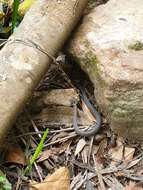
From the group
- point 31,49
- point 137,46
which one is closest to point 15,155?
point 31,49

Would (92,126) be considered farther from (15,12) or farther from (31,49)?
(15,12)

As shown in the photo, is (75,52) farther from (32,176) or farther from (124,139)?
(32,176)

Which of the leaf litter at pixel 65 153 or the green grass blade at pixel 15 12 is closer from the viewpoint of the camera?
the leaf litter at pixel 65 153

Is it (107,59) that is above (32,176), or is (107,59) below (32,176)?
above

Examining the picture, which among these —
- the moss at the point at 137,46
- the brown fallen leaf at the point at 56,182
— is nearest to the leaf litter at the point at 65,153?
the brown fallen leaf at the point at 56,182

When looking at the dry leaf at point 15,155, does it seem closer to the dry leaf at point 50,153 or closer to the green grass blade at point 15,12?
the dry leaf at point 50,153

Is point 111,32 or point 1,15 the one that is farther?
point 1,15

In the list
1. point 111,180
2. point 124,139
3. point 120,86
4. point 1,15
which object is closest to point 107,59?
point 120,86
